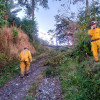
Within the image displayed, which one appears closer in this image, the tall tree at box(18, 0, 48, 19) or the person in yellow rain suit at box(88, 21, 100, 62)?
the person in yellow rain suit at box(88, 21, 100, 62)

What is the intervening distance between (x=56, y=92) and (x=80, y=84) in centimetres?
98

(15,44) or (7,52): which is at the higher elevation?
(15,44)

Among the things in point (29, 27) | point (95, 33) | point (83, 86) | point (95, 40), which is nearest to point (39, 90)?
point (83, 86)

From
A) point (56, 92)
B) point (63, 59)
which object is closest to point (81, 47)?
point (63, 59)

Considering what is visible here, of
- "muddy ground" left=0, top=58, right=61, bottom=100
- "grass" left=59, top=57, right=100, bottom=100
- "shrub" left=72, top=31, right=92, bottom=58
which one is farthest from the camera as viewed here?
"shrub" left=72, top=31, right=92, bottom=58

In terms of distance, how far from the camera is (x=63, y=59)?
834cm

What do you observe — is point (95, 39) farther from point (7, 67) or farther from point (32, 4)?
point (32, 4)

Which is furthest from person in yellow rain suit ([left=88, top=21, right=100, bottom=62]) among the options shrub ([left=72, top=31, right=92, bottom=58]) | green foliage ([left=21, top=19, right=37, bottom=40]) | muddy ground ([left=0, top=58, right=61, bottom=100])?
green foliage ([left=21, top=19, right=37, bottom=40])

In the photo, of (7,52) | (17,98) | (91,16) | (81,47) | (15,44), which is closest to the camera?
(17,98)

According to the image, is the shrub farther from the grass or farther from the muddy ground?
the muddy ground

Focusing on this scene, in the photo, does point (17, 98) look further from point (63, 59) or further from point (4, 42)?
point (4, 42)

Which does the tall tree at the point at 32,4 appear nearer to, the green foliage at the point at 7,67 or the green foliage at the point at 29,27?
the green foliage at the point at 29,27

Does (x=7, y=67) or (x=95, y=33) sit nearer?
(x=95, y=33)

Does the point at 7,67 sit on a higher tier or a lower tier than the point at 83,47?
lower
